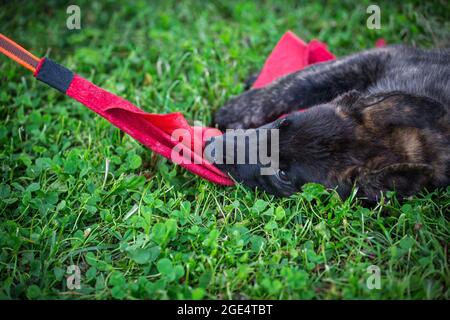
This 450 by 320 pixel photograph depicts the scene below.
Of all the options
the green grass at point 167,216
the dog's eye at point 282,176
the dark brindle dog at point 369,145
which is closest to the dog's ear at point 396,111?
the dark brindle dog at point 369,145

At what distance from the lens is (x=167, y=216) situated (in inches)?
128

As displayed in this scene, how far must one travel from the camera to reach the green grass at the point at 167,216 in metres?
2.73

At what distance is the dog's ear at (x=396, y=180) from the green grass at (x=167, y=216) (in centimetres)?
8

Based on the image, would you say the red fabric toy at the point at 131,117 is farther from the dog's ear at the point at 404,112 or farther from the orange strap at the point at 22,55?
the dog's ear at the point at 404,112

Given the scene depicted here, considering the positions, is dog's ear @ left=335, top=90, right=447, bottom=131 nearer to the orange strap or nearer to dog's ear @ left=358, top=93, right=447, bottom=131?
dog's ear @ left=358, top=93, right=447, bottom=131

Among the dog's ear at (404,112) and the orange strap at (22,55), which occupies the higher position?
the orange strap at (22,55)

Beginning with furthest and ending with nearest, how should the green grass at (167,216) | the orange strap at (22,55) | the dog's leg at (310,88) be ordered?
the dog's leg at (310,88) → the orange strap at (22,55) → the green grass at (167,216)

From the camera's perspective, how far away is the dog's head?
308 cm

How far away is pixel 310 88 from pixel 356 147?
103 centimetres

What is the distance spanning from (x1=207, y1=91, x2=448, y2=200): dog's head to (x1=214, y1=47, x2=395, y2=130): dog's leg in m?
0.66

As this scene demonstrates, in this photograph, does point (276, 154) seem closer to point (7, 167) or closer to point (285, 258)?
point (285, 258)

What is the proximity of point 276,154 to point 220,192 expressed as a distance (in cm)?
49
